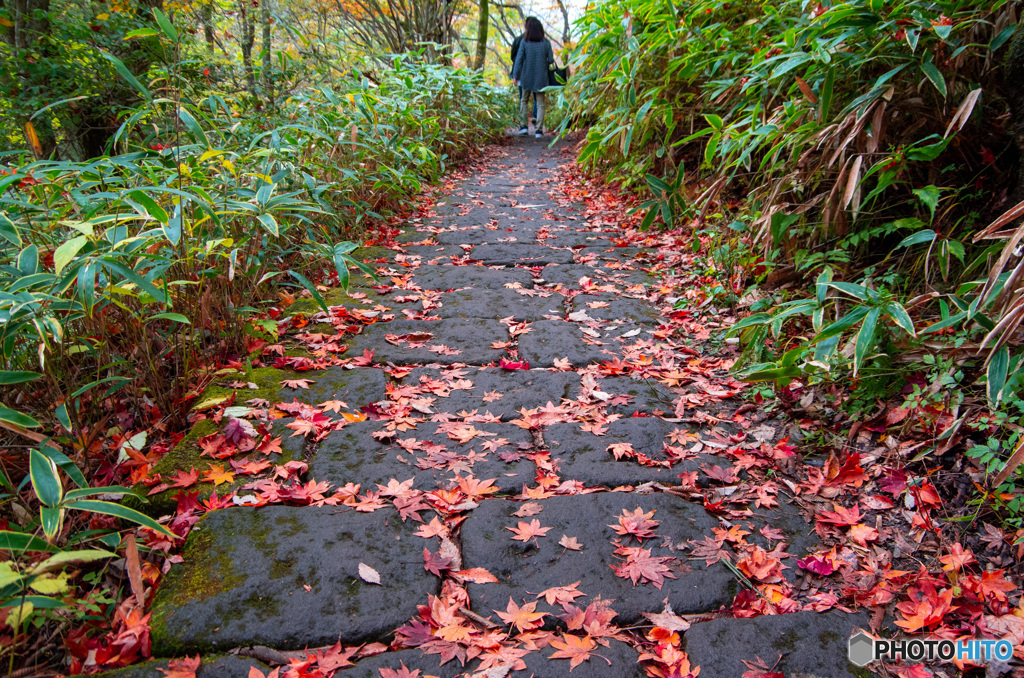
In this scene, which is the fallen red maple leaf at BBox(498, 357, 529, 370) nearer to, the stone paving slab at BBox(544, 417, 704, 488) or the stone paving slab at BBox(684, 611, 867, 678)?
the stone paving slab at BBox(544, 417, 704, 488)

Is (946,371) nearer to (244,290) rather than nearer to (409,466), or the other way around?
(409,466)

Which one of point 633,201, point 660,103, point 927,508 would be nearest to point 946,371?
point 927,508

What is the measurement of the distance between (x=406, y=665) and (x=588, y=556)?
537 mm

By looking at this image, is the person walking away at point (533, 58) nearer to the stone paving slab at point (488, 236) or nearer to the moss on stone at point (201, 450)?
the stone paving slab at point (488, 236)

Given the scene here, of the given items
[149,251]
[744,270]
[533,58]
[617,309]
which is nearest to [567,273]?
[617,309]

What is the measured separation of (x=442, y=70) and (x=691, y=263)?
5306mm

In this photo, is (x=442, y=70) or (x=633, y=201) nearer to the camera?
(x=633, y=201)

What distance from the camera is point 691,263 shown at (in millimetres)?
3434

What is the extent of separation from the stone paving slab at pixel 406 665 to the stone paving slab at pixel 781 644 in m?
0.53

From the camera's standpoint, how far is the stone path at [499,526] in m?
1.21

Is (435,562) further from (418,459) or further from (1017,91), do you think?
(1017,91)

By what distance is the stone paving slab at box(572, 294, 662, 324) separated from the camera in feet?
9.68

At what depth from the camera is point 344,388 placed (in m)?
2.17

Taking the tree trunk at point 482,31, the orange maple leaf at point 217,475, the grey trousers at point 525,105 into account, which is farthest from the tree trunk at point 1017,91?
the tree trunk at point 482,31
